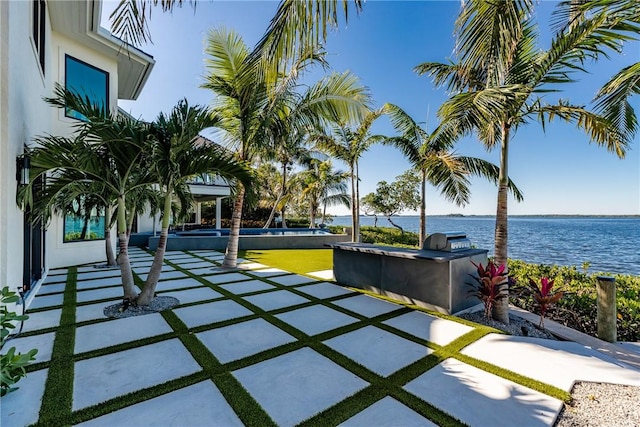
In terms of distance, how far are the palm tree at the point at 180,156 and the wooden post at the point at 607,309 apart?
6.15m

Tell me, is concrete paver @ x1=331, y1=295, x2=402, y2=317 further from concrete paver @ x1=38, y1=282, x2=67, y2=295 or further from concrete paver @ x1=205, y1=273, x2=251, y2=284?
concrete paver @ x1=38, y1=282, x2=67, y2=295

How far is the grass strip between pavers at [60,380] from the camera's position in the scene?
2.22 metres

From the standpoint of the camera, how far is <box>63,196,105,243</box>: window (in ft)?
25.8

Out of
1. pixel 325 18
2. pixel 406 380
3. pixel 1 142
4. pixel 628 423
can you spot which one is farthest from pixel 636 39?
pixel 1 142

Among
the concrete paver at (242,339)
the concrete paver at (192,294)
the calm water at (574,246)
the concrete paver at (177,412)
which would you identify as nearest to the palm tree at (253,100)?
the concrete paver at (192,294)

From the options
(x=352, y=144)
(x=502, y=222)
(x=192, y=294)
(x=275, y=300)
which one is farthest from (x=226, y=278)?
(x=352, y=144)

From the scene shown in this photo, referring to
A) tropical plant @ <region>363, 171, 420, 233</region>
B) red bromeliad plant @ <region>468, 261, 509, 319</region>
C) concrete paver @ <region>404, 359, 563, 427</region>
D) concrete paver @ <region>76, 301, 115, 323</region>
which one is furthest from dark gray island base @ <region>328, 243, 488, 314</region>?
tropical plant @ <region>363, 171, 420, 233</region>

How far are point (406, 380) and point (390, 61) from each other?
951cm

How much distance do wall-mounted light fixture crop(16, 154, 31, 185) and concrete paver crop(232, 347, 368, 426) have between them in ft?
13.9

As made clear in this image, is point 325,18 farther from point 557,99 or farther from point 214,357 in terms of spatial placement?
point 557,99

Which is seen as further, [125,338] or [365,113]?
[365,113]

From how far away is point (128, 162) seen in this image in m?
4.59

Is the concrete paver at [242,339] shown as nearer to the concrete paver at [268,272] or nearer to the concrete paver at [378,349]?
the concrete paver at [378,349]

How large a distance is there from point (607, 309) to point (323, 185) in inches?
641
